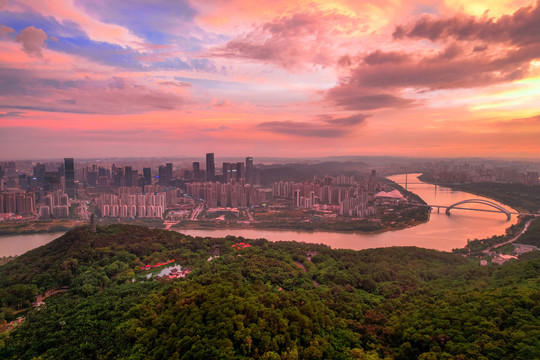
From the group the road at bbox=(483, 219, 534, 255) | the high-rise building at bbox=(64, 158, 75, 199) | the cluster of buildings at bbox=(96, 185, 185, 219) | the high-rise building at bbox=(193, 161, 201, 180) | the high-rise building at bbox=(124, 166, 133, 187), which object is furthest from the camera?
the high-rise building at bbox=(193, 161, 201, 180)

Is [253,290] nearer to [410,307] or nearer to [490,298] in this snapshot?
[410,307]

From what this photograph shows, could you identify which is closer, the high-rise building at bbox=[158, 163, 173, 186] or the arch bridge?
the arch bridge

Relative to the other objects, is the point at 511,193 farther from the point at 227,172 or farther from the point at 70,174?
the point at 70,174

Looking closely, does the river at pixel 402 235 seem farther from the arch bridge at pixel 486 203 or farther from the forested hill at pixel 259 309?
the forested hill at pixel 259 309

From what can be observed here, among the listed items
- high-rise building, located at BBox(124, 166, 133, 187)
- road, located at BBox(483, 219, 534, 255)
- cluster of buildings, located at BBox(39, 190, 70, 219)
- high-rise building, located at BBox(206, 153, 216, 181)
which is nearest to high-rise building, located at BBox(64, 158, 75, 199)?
cluster of buildings, located at BBox(39, 190, 70, 219)

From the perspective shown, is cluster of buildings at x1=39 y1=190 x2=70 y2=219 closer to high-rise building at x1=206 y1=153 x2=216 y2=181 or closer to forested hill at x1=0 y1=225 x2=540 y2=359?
forested hill at x1=0 y1=225 x2=540 y2=359

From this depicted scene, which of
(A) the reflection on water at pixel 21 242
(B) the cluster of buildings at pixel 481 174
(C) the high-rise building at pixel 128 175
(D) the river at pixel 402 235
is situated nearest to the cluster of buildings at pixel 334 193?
(D) the river at pixel 402 235

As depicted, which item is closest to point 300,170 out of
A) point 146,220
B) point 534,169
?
point 146,220
